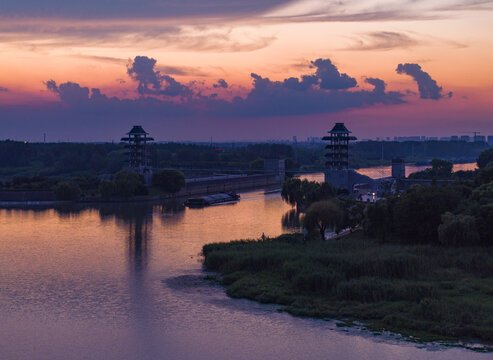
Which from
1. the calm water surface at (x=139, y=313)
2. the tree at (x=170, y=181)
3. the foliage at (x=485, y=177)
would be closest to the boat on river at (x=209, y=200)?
the tree at (x=170, y=181)

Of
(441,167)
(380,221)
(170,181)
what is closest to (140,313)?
(380,221)

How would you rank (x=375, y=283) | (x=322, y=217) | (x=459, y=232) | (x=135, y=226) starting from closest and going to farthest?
1. (x=375, y=283)
2. (x=459, y=232)
3. (x=322, y=217)
4. (x=135, y=226)

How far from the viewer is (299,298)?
51.8 feet

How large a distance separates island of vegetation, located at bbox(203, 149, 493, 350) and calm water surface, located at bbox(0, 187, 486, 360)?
0.85 metres

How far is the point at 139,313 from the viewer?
1517 cm

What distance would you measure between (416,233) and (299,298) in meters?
7.62

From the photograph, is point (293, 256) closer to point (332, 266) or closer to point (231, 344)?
point (332, 266)

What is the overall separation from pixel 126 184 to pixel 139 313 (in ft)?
91.1

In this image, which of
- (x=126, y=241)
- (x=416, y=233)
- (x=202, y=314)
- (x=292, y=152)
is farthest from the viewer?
(x=292, y=152)

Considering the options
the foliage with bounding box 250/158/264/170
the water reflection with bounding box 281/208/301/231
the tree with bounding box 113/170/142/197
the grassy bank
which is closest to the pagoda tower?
the water reflection with bounding box 281/208/301/231

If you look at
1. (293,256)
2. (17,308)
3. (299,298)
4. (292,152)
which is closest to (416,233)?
(293,256)

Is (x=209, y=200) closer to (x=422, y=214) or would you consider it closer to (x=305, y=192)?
(x=305, y=192)

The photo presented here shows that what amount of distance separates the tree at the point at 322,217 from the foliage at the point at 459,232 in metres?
4.21

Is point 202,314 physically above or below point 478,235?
below
